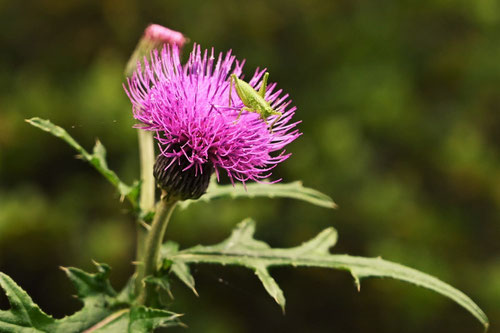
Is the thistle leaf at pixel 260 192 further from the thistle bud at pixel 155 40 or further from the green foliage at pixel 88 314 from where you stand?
the thistle bud at pixel 155 40

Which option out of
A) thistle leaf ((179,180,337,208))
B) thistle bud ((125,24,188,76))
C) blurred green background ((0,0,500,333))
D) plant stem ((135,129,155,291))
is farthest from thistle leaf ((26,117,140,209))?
blurred green background ((0,0,500,333))

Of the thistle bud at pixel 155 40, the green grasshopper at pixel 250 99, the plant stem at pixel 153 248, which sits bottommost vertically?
the plant stem at pixel 153 248

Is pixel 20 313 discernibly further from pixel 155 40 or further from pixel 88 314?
pixel 155 40

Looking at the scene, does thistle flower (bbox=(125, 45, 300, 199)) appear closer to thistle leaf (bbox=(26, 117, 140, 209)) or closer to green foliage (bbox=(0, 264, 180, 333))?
thistle leaf (bbox=(26, 117, 140, 209))

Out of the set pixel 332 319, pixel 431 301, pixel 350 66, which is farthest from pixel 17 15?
pixel 431 301

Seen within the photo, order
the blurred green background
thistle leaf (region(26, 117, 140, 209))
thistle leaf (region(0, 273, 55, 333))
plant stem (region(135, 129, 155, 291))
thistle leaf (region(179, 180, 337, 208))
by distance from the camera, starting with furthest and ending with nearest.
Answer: the blurred green background
thistle leaf (region(179, 180, 337, 208))
plant stem (region(135, 129, 155, 291))
thistle leaf (region(26, 117, 140, 209))
thistle leaf (region(0, 273, 55, 333))

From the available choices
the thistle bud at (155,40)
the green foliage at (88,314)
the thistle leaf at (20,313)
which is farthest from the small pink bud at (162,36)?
the thistle leaf at (20,313)
